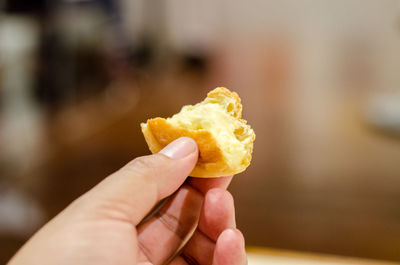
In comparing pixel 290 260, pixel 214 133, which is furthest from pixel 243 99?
pixel 214 133

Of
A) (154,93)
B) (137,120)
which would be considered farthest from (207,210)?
(154,93)

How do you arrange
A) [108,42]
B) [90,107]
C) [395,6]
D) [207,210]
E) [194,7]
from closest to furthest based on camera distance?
1. [207,210]
2. [90,107]
3. [108,42]
4. [395,6]
5. [194,7]

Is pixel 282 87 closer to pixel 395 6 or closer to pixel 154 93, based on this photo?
pixel 154 93

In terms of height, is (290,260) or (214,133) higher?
(214,133)

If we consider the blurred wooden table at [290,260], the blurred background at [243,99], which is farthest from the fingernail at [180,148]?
the blurred background at [243,99]

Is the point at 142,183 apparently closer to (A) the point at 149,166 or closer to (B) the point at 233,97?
(A) the point at 149,166

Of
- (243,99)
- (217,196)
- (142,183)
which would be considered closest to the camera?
(142,183)

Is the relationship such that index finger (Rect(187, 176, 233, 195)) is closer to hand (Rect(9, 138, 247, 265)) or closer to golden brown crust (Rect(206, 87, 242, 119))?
hand (Rect(9, 138, 247, 265))
